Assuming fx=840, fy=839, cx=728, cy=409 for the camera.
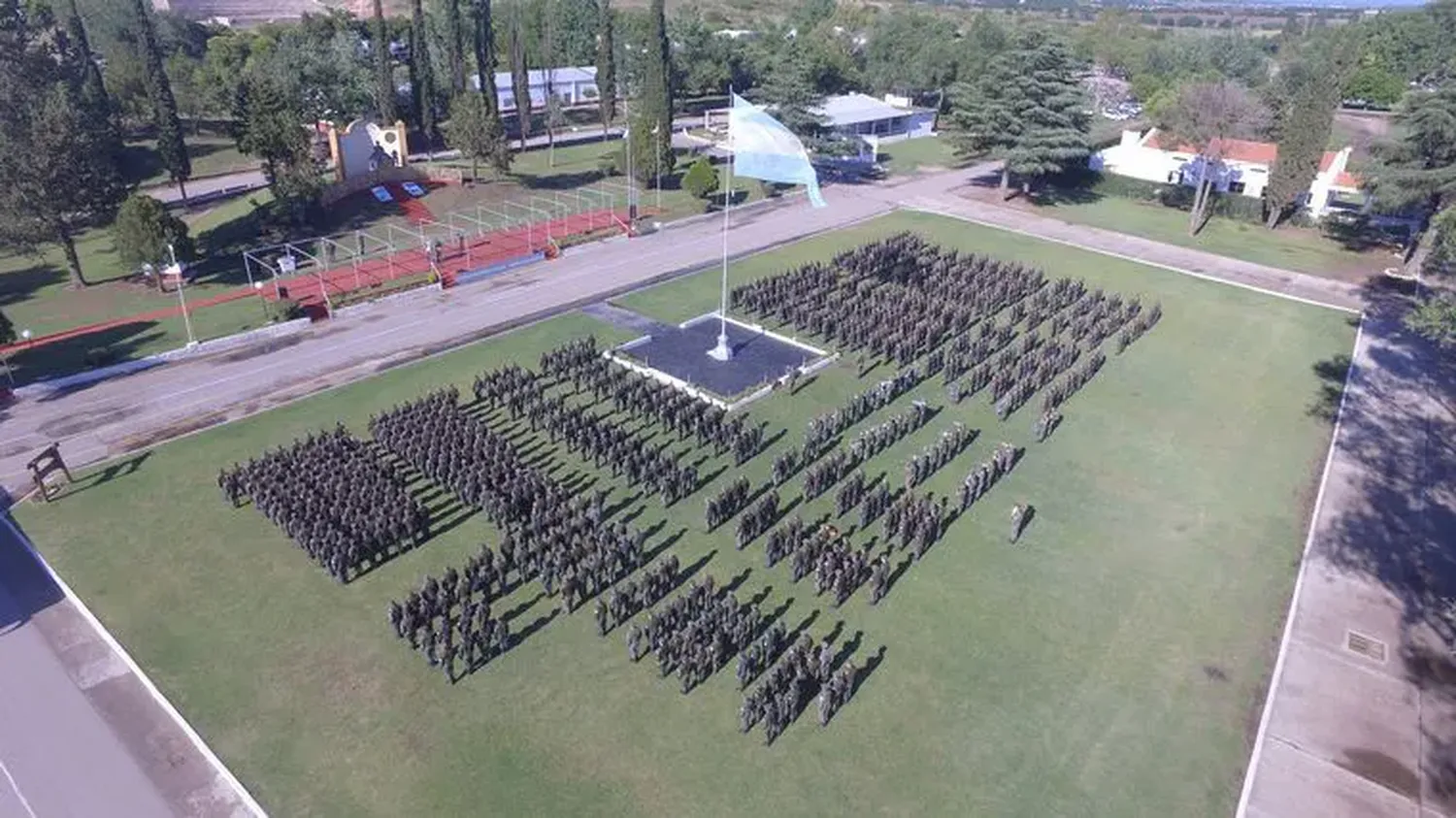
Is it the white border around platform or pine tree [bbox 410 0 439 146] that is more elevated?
pine tree [bbox 410 0 439 146]

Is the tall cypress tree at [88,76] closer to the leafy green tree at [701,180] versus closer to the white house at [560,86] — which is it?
the white house at [560,86]

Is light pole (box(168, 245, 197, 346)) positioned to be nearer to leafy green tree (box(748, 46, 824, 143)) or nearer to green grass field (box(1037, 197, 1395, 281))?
leafy green tree (box(748, 46, 824, 143))

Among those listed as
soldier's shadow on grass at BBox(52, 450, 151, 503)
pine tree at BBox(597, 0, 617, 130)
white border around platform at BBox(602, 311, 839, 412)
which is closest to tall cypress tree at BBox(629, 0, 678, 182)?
pine tree at BBox(597, 0, 617, 130)

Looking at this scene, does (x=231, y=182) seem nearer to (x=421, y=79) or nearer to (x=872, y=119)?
(x=421, y=79)

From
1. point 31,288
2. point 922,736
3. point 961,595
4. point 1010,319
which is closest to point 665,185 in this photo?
point 1010,319

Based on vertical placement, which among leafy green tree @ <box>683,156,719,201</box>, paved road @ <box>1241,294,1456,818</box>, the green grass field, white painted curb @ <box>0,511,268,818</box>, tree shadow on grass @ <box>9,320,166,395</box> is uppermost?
leafy green tree @ <box>683,156,719,201</box>

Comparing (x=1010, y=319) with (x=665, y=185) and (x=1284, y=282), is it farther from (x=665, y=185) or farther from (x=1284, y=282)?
(x=665, y=185)

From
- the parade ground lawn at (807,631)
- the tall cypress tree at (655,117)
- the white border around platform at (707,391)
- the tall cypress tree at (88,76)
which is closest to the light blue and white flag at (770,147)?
the white border around platform at (707,391)
